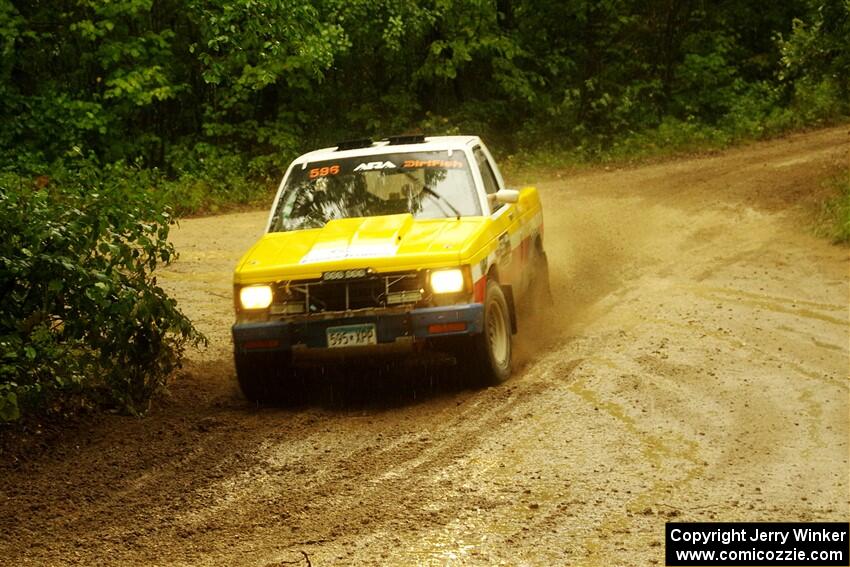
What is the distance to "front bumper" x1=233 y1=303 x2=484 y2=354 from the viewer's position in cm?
822

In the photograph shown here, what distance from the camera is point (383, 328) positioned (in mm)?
8227

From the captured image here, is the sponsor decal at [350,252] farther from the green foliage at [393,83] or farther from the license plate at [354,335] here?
the green foliage at [393,83]

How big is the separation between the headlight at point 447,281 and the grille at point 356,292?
0.09 metres

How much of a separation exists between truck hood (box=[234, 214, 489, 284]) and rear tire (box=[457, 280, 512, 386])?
534mm

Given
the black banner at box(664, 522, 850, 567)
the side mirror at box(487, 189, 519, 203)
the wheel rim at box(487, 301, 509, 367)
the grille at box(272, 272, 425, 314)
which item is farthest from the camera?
the side mirror at box(487, 189, 519, 203)

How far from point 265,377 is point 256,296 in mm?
608

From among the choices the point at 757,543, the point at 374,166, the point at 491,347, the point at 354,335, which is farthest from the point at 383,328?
the point at 757,543

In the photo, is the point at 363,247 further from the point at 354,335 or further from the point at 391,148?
the point at 391,148

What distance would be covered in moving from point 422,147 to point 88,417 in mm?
3496

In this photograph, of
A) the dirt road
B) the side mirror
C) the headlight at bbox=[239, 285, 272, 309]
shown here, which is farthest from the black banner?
the side mirror

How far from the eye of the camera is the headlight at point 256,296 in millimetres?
8461

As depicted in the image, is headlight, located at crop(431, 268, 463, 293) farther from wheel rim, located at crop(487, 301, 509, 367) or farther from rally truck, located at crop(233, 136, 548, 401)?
wheel rim, located at crop(487, 301, 509, 367)

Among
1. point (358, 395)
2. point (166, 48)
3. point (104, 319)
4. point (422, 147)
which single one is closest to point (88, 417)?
point (104, 319)

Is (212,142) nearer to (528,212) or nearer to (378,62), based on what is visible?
(378,62)
